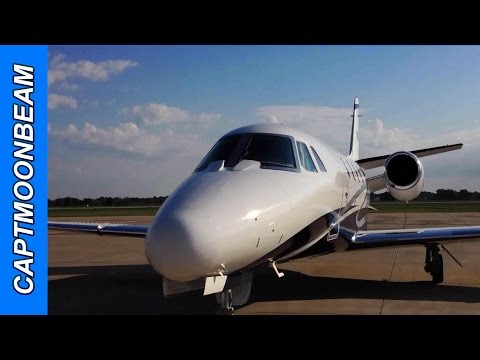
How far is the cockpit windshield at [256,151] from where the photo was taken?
6.67 m

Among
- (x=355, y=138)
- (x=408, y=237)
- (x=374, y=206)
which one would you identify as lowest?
(x=408, y=237)

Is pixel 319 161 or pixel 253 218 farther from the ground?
pixel 319 161

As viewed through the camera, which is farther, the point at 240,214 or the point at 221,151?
the point at 221,151

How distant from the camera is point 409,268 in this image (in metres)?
13.3

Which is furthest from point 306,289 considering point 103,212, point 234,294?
point 103,212

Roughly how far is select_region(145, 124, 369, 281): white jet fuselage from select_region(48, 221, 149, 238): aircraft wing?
4.66m

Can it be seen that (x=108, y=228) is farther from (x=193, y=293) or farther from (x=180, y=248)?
(x=180, y=248)

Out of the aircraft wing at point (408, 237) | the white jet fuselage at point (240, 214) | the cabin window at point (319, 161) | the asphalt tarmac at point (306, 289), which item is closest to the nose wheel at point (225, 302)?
the white jet fuselage at point (240, 214)

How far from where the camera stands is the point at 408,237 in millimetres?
9781

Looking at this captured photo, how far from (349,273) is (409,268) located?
1956 mm

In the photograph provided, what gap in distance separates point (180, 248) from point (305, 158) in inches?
130

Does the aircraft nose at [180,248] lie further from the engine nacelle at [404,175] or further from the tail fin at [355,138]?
the tail fin at [355,138]

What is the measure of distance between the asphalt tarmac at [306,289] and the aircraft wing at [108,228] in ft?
3.69
